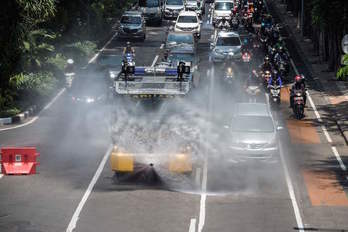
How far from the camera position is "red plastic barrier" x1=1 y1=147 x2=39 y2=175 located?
2975cm

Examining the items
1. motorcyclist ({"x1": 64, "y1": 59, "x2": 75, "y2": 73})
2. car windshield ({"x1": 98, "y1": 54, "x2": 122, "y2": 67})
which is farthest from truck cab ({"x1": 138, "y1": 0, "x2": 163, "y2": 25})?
motorcyclist ({"x1": 64, "y1": 59, "x2": 75, "y2": 73})

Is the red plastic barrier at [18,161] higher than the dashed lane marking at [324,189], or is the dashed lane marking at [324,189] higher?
the red plastic barrier at [18,161]

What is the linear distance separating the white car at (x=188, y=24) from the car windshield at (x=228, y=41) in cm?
1103

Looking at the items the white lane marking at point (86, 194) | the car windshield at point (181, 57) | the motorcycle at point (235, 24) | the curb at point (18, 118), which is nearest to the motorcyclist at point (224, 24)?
the motorcycle at point (235, 24)

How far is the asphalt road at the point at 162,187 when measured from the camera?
79.7 feet

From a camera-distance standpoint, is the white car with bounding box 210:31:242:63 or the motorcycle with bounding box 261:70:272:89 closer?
the motorcycle with bounding box 261:70:272:89

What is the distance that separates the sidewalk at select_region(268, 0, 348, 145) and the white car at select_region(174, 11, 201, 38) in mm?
6305

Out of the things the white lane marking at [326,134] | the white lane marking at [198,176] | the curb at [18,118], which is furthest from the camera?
the curb at [18,118]

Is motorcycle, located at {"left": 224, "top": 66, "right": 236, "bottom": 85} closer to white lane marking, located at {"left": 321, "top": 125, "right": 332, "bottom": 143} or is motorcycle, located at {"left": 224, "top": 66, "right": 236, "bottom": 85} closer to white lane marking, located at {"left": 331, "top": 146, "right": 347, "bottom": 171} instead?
white lane marking, located at {"left": 321, "top": 125, "right": 332, "bottom": 143}

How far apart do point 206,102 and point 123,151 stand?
46.8 ft

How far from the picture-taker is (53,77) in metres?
46.4

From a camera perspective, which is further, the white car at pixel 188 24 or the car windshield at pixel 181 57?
the white car at pixel 188 24

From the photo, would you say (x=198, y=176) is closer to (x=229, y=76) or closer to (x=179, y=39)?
(x=229, y=76)

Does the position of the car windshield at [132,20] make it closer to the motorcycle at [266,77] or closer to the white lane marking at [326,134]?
the motorcycle at [266,77]
